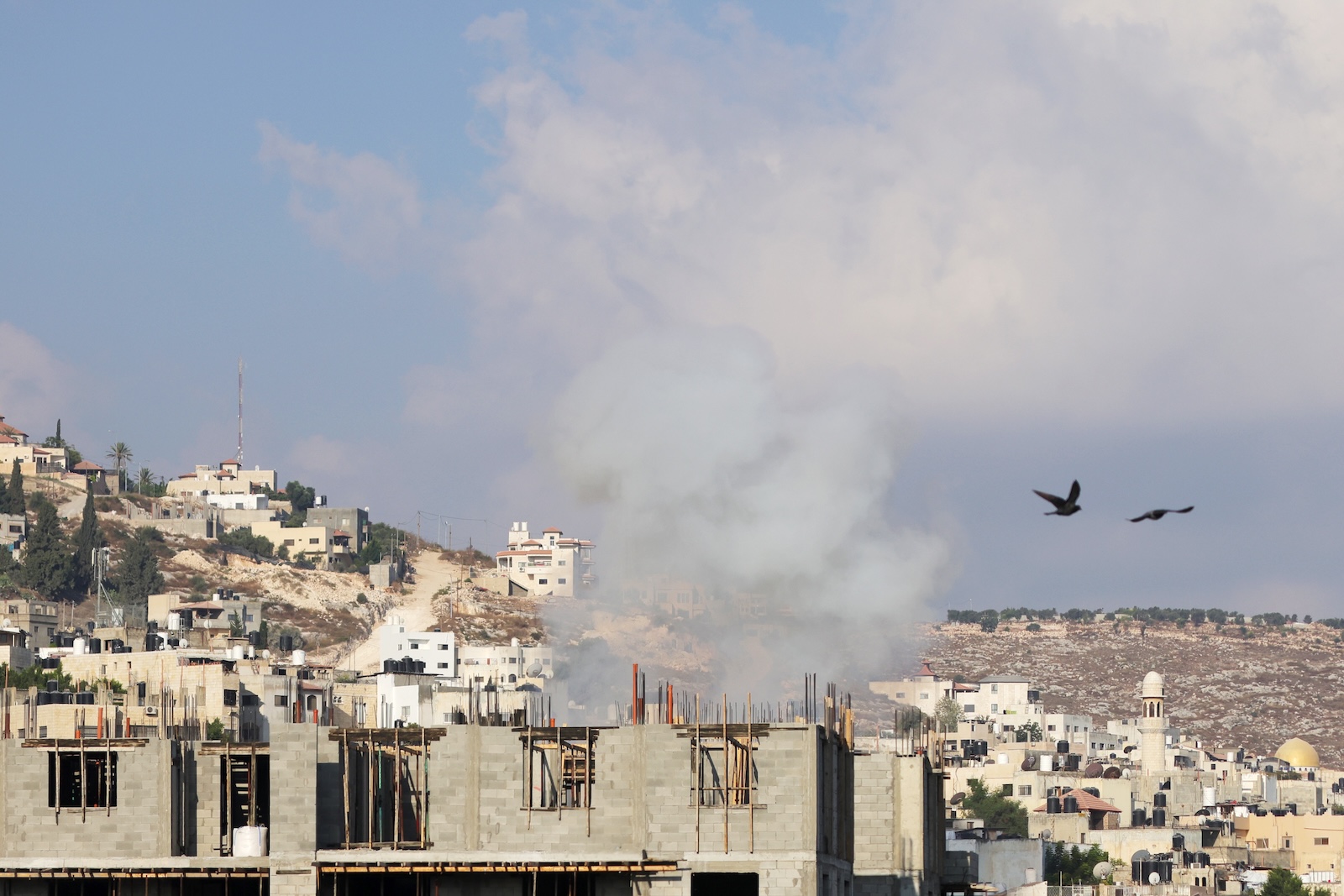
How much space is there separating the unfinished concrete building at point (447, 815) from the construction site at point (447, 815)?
37 millimetres

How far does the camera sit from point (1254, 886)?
118000 millimetres

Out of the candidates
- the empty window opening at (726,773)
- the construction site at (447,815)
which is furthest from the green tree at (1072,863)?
the empty window opening at (726,773)

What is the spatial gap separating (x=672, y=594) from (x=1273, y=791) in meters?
75.2

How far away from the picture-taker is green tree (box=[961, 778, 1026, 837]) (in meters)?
132

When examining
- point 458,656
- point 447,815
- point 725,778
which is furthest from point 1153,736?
point 447,815

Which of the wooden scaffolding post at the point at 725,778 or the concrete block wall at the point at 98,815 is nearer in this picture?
the wooden scaffolding post at the point at 725,778

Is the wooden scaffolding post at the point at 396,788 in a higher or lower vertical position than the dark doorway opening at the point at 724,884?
higher

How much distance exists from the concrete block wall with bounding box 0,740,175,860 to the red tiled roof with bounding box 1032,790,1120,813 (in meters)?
92.8

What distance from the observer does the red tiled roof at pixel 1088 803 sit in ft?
446

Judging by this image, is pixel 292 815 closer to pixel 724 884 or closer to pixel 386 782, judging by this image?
pixel 386 782

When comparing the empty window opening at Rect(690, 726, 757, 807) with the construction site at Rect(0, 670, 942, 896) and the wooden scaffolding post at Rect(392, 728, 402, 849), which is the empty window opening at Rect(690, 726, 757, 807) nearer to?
the construction site at Rect(0, 670, 942, 896)

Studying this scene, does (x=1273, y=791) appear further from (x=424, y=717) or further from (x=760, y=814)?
(x=760, y=814)

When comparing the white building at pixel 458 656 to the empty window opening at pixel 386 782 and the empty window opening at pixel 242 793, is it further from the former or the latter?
the empty window opening at pixel 242 793

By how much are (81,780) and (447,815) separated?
24.2 feet
